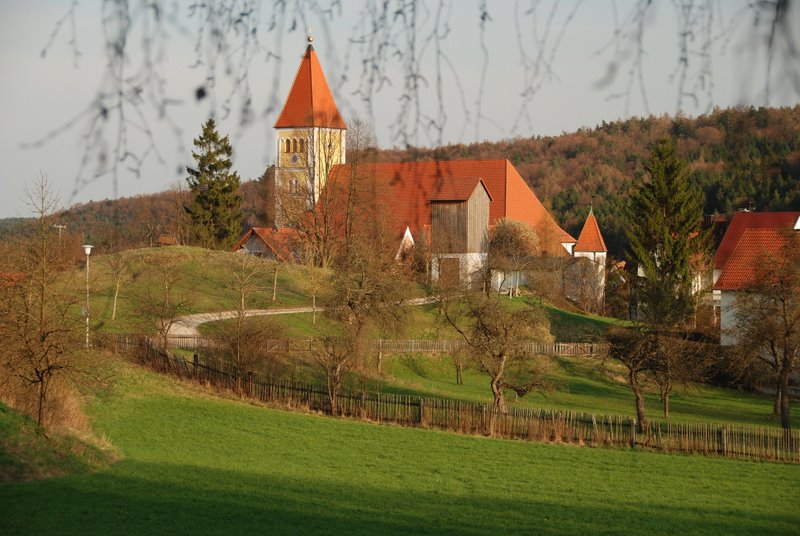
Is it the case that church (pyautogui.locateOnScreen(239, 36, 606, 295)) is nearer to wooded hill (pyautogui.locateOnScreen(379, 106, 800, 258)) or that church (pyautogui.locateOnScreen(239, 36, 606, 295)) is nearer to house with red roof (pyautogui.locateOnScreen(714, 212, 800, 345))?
house with red roof (pyautogui.locateOnScreen(714, 212, 800, 345))

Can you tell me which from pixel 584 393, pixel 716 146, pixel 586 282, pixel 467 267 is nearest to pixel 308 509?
pixel 716 146

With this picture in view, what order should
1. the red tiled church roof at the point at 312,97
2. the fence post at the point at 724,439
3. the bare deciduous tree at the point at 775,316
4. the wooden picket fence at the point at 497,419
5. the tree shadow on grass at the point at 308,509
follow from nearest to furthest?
1. the red tiled church roof at the point at 312,97
2. the tree shadow on grass at the point at 308,509
3. the fence post at the point at 724,439
4. the wooden picket fence at the point at 497,419
5. the bare deciduous tree at the point at 775,316

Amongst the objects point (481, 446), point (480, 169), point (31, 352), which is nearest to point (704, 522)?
point (481, 446)

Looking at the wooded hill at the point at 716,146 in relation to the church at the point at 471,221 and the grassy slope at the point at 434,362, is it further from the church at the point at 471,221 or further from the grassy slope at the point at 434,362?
the grassy slope at the point at 434,362

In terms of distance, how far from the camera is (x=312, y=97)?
4586mm

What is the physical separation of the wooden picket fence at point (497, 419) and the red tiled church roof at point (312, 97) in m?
23.9

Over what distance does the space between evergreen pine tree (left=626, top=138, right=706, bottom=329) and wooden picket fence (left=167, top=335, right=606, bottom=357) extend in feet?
11.7

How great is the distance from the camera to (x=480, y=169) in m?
60.1

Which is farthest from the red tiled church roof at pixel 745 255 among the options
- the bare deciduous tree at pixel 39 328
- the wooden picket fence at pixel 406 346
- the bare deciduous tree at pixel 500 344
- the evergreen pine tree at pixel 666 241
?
the bare deciduous tree at pixel 39 328

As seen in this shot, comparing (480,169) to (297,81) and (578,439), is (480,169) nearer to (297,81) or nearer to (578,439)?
(578,439)

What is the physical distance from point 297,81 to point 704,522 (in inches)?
625

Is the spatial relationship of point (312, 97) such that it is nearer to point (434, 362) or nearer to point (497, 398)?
point (497, 398)

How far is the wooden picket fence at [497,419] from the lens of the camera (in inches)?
1034

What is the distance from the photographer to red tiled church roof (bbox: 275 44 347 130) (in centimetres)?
433
